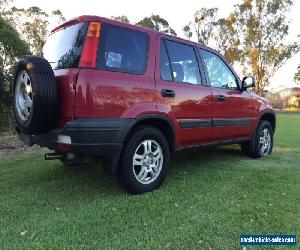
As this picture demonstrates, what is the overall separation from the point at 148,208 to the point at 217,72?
8.98ft

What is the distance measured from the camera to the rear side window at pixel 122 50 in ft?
12.2

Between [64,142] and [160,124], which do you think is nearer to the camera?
[64,142]

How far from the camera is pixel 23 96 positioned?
4023 millimetres

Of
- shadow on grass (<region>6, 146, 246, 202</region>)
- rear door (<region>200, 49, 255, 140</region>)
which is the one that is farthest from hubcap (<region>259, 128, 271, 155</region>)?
rear door (<region>200, 49, 255, 140</region>)

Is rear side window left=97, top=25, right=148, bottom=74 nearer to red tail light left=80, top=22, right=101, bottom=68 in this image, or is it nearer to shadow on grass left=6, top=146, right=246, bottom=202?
red tail light left=80, top=22, right=101, bottom=68

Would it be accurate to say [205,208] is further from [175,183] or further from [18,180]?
[18,180]

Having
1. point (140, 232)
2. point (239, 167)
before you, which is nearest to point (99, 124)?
point (140, 232)

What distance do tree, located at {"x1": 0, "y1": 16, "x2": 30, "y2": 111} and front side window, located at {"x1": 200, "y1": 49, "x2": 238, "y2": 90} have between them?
523 cm

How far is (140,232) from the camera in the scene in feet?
10.1

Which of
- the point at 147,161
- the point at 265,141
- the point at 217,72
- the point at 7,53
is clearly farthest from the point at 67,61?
the point at 7,53

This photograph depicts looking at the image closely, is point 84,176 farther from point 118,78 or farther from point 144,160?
point 118,78

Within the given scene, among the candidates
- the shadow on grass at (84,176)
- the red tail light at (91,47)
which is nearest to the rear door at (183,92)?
the shadow on grass at (84,176)

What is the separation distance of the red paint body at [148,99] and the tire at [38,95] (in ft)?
0.32

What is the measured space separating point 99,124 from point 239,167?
2.87m
